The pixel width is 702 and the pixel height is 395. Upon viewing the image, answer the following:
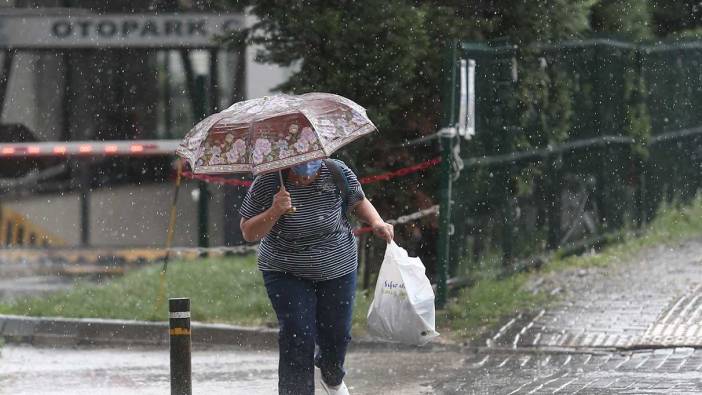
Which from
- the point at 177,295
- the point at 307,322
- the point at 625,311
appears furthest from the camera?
the point at 177,295

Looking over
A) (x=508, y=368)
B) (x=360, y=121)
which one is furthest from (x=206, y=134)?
(x=508, y=368)

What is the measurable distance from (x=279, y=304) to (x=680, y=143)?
10.3 m

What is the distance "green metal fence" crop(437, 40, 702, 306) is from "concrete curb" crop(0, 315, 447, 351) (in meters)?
1.61

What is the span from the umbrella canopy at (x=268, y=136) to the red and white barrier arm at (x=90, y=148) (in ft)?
34.1

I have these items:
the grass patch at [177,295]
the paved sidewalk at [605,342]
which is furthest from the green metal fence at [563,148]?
the grass patch at [177,295]

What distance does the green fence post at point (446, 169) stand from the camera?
1165 cm

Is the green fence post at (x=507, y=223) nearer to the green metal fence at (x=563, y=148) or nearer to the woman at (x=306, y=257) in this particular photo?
the green metal fence at (x=563, y=148)

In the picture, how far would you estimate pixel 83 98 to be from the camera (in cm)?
1841

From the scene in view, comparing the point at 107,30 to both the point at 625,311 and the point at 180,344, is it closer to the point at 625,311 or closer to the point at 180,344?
the point at 625,311

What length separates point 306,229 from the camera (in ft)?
24.6

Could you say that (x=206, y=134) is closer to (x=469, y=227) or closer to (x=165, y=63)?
(x=469, y=227)

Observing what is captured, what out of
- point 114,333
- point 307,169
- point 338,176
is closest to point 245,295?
point 114,333

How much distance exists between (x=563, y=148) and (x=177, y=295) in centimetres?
398

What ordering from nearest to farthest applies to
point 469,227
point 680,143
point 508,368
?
point 508,368 < point 469,227 < point 680,143
